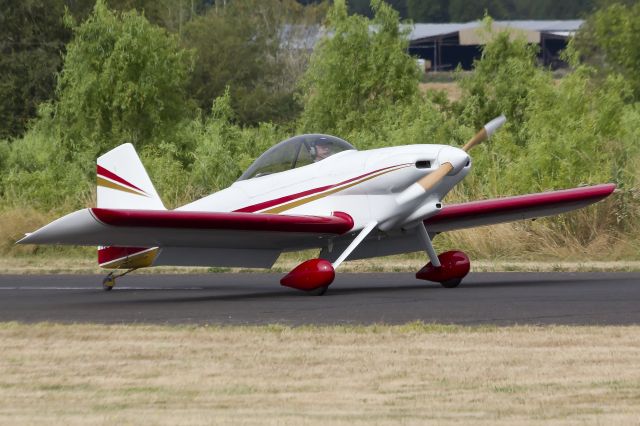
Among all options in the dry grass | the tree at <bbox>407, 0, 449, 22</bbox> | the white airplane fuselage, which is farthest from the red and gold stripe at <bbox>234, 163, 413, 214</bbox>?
the tree at <bbox>407, 0, 449, 22</bbox>

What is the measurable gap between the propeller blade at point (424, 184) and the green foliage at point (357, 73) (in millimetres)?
16783

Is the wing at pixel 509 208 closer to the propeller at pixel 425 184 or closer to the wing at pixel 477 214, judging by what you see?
the wing at pixel 477 214

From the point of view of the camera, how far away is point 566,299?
13648 millimetres

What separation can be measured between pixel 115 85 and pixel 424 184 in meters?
16.5

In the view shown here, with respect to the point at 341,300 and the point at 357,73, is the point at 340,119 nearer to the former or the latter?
the point at 357,73

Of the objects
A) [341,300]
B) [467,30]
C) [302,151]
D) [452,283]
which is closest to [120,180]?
[302,151]

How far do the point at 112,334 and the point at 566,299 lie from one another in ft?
16.5

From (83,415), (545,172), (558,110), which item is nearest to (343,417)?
(83,415)

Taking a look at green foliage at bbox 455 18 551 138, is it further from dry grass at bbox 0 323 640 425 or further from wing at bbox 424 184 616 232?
dry grass at bbox 0 323 640 425

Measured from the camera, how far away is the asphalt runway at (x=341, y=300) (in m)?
12.2

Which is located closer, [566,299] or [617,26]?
[566,299]

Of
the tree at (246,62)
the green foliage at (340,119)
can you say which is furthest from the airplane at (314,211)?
the tree at (246,62)

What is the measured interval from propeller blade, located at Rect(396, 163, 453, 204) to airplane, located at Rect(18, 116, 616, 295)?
13 mm

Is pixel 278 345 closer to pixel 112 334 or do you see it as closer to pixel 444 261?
pixel 112 334
